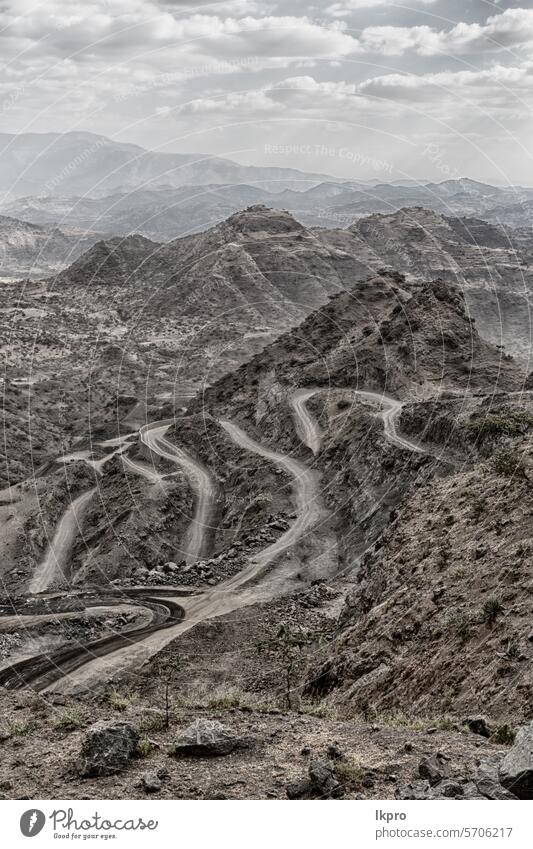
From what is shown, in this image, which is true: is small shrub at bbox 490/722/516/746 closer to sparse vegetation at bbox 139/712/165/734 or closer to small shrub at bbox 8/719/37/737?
sparse vegetation at bbox 139/712/165/734

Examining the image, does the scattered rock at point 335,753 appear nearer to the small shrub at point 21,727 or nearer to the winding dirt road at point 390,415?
the small shrub at point 21,727

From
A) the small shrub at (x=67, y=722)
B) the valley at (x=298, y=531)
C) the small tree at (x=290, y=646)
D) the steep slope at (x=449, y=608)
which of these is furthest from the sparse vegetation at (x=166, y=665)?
the small shrub at (x=67, y=722)

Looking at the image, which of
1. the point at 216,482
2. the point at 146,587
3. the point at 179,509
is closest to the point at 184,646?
the point at 146,587

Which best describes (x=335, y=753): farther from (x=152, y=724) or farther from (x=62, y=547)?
(x=62, y=547)

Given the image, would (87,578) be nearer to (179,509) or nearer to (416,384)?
(179,509)
